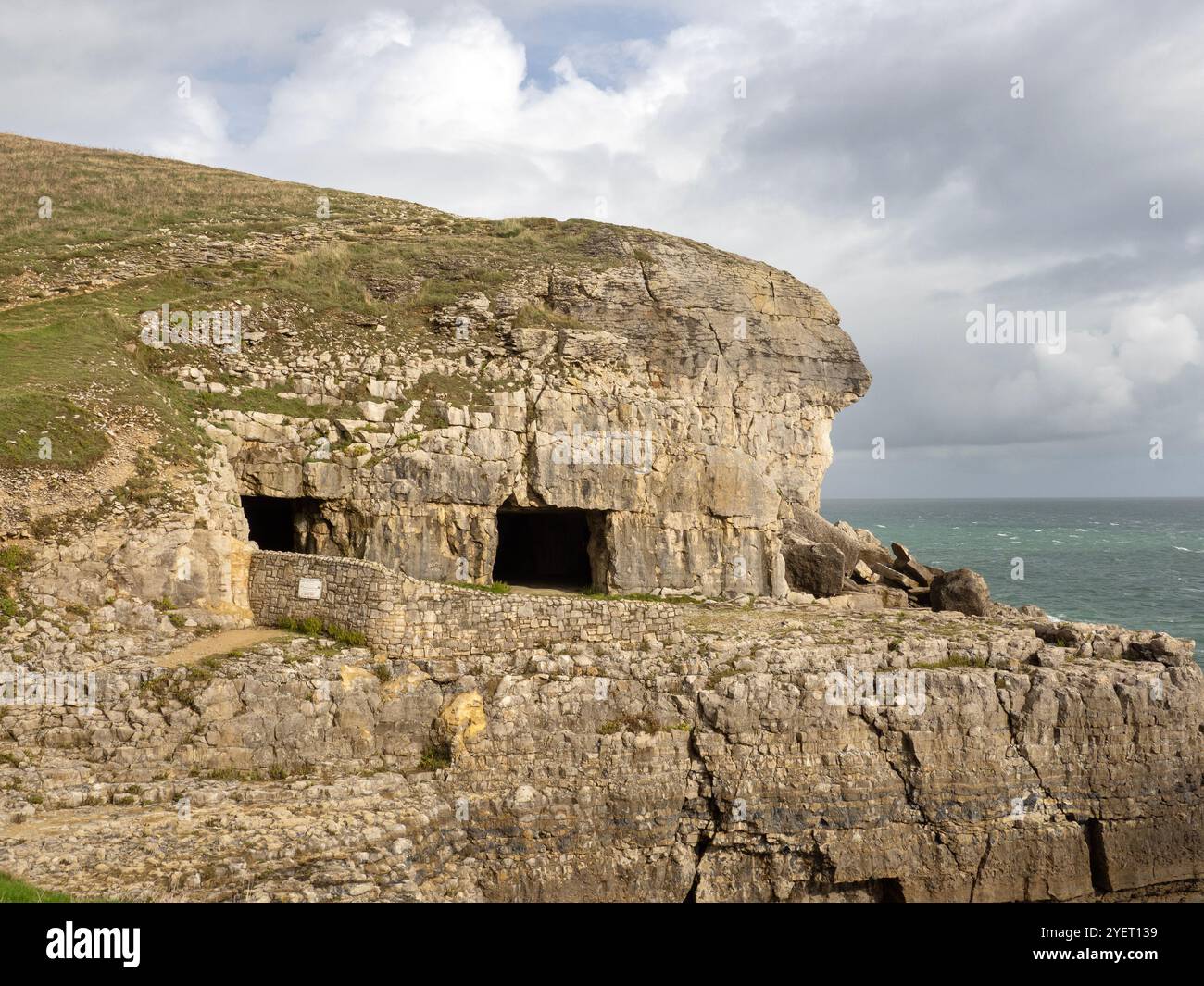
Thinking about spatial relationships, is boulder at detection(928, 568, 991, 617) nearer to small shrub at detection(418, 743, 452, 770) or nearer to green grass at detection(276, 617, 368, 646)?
small shrub at detection(418, 743, 452, 770)

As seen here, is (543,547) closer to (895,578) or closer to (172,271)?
(895,578)

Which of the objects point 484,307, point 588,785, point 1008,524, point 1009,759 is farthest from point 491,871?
point 1008,524

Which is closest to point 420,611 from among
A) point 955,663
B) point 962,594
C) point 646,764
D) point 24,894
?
point 646,764

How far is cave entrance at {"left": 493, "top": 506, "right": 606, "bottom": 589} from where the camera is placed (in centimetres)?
2830

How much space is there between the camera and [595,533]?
24.3m

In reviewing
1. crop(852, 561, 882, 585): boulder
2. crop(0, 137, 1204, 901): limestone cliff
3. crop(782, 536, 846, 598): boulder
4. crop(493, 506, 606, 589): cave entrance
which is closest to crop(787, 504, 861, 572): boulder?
crop(852, 561, 882, 585): boulder

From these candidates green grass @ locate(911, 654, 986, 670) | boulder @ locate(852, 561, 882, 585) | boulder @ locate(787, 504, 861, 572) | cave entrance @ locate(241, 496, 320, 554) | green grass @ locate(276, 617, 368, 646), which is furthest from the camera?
boulder @ locate(852, 561, 882, 585)

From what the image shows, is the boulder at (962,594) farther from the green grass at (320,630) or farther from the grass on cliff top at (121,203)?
the grass on cliff top at (121,203)

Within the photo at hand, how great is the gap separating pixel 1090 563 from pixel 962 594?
57966 millimetres

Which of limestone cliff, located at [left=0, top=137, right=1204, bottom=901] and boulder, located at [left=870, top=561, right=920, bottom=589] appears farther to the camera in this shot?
boulder, located at [left=870, top=561, right=920, bottom=589]

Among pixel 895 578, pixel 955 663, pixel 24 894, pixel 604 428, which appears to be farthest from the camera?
pixel 895 578

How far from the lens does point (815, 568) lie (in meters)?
26.5

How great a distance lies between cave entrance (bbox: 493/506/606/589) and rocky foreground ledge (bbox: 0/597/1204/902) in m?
9.63
